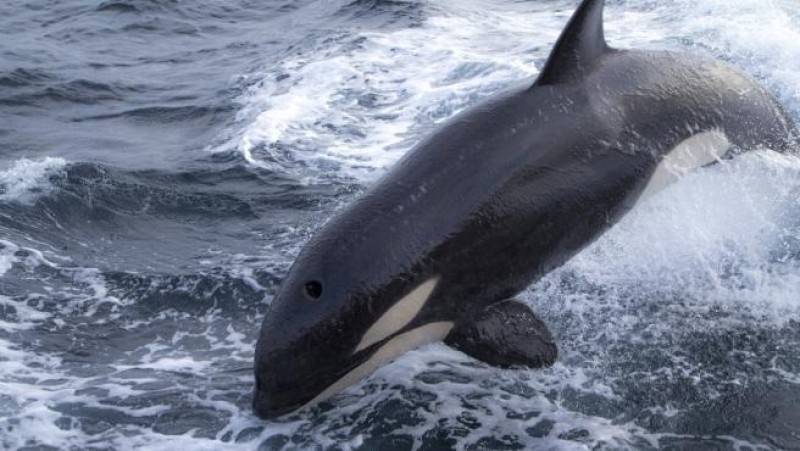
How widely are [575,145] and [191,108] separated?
10906mm

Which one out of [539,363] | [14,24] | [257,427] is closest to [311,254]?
[257,427]

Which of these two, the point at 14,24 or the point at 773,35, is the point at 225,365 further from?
the point at 14,24

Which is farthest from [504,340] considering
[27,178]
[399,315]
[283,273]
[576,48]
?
[27,178]

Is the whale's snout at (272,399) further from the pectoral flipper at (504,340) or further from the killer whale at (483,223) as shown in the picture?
the pectoral flipper at (504,340)

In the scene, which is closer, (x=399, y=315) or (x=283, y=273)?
(x=399, y=315)

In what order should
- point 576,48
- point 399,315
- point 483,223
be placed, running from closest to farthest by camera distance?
point 399,315, point 483,223, point 576,48

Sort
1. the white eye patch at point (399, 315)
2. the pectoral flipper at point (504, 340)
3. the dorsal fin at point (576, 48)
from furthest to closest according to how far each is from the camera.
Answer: the dorsal fin at point (576, 48), the pectoral flipper at point (504, 340), the white eye patch at point (399, 315)

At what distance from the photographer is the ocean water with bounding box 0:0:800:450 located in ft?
24.7

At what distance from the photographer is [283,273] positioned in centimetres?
1009

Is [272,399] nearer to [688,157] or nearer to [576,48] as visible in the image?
[576,48]

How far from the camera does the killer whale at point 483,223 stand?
709 cm

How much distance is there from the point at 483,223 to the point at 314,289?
144 centimetres

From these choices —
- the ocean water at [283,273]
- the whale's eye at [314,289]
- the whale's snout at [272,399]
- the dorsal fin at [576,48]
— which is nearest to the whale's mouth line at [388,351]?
the whale's snout at [272,399]

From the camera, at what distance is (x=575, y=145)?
781 cm
